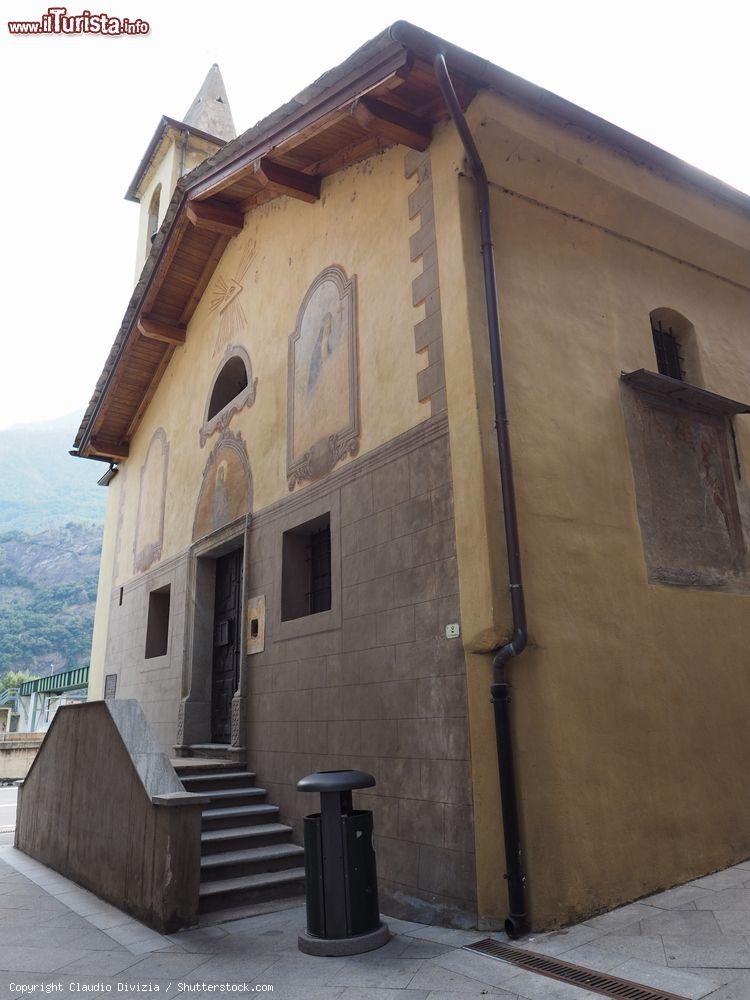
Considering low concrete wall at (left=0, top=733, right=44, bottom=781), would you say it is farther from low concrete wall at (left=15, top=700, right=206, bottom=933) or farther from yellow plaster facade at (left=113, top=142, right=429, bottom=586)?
low concrete wall at (left=15, top=700, right=206, bottom=933)

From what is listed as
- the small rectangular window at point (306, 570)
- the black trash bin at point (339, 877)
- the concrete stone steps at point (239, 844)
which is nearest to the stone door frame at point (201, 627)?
the small rectangular window at point (306, 570)

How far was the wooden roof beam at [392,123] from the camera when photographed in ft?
20.7

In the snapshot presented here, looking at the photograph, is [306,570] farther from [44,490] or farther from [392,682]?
[44,490]

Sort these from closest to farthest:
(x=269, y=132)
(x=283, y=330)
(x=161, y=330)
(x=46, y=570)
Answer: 1. (x=269, y=132)
2. (x=283, y=330)
3. (x=161, y=330)
4. (x=46, y=570)

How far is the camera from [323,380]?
7.77 metres

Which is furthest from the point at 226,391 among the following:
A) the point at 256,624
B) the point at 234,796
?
the point at 234,796

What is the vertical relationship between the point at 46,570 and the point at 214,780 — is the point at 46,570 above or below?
above

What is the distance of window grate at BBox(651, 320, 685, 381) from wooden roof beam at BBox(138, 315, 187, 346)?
7.83 metres

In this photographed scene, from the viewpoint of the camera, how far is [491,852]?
4.73 m

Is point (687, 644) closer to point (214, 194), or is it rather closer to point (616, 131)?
point (616, 131)

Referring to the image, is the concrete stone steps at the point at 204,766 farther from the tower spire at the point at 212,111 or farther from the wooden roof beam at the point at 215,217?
the tower spire at the point at 212,111

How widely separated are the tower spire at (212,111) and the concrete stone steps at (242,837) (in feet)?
47.9

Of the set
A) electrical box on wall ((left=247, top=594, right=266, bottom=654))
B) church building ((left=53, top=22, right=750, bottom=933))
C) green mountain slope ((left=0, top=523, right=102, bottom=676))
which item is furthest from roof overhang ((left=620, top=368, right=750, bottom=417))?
green mountain slope ((left=0, top=523, right=102, bottom=676))

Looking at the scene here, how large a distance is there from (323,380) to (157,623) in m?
5.95
